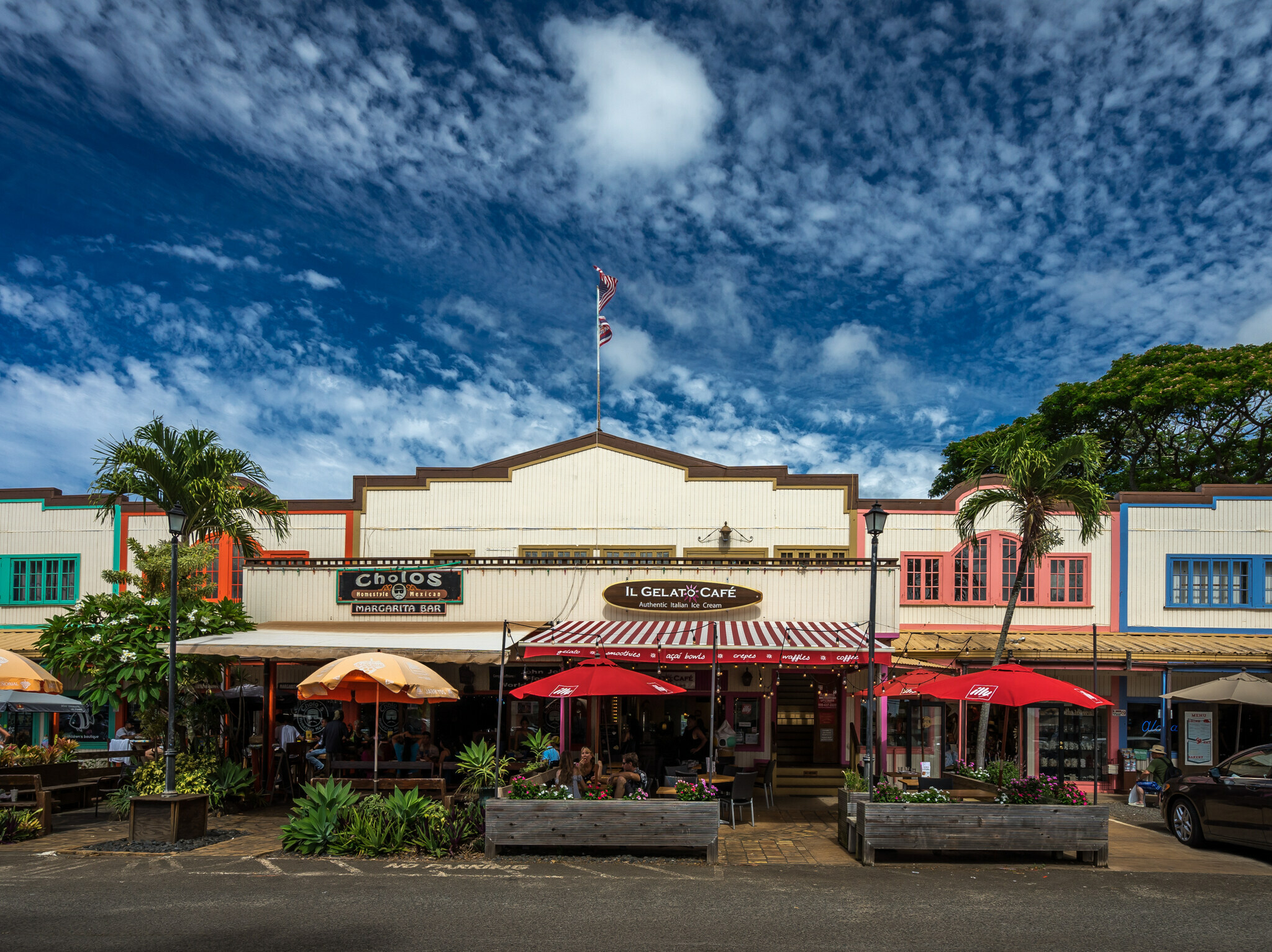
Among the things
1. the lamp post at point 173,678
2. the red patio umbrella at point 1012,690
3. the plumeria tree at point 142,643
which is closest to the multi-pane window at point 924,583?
the red patio umbrella at point 1012,690

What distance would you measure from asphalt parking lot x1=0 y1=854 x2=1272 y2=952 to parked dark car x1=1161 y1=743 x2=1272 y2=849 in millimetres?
1334

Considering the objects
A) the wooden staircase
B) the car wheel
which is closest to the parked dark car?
the car wheel

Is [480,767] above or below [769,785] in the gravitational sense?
above

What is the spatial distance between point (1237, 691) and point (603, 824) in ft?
38.2

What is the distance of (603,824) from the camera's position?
11.1 m

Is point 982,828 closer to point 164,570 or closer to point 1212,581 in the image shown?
point 164,570

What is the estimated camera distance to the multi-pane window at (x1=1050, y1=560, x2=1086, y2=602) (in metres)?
22.4

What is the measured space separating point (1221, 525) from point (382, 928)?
2180 cm

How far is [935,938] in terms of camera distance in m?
7.83

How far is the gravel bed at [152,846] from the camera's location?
37.6 feet

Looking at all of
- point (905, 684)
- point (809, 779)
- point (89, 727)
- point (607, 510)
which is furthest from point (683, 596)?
point (89, 727)

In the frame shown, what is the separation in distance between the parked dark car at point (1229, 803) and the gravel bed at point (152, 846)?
13.2 m

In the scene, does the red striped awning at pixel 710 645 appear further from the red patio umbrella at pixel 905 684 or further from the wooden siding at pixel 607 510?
the wooden siding at pixel 607 510

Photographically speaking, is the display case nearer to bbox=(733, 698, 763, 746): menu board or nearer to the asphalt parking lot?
bbox=(733, 698, 763, 746): menu board
